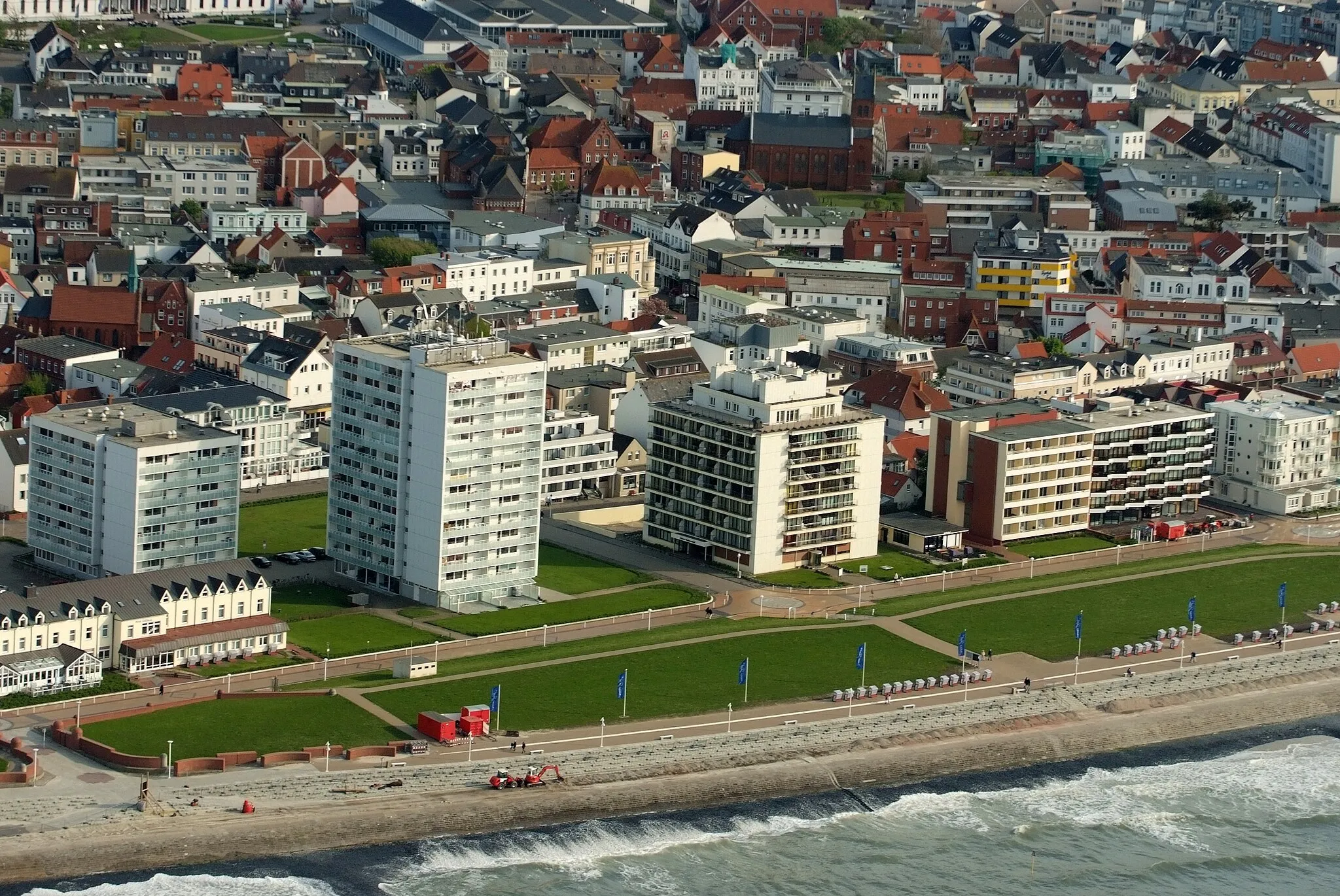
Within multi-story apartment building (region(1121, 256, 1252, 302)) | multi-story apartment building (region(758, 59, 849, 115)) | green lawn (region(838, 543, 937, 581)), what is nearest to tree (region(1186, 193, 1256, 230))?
multi-story apartment building (region(1121, 256, 1252, 302))

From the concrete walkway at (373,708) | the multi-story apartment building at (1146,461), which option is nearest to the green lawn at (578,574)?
the concrete walkway at (373,708)

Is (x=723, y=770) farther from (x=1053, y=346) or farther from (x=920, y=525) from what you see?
(x=1053, y=346)

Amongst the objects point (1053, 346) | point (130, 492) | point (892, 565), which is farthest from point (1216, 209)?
point (130, 492)

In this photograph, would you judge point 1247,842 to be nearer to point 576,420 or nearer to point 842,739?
point 842,739

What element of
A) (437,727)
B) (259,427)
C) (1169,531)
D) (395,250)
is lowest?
(437,727)

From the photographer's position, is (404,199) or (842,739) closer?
(842,739)

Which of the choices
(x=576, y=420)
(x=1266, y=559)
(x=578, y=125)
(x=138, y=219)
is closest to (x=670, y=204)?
(x=578, y=125)

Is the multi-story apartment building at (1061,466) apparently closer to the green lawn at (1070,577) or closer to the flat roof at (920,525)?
the flat roof at (920,525)
